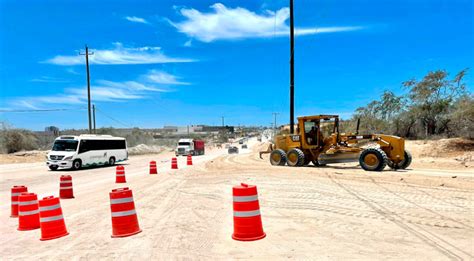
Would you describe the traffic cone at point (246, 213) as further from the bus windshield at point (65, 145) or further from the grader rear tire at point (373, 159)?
the bus windshield at point (65, 145)

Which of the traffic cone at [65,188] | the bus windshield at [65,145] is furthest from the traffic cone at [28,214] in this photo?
the bus windshield at [65,145]

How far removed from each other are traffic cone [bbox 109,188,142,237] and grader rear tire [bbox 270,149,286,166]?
49.2ft

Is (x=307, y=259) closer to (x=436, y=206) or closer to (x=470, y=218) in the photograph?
(x=470, y=218)

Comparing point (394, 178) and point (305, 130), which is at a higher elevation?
point (305, 130)

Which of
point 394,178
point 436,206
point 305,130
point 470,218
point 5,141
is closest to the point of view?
point 470,218

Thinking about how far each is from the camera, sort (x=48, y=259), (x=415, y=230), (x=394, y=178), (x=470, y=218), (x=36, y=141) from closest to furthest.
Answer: (x=48, y=259)
(x=415, y=230)
(x=470, y=218)
(x=394, y=178)
(x=36, y=141)

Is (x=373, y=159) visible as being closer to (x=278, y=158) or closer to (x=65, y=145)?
(x=278, y=158)

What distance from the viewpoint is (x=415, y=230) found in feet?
22.9

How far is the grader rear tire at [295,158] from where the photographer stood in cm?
2040

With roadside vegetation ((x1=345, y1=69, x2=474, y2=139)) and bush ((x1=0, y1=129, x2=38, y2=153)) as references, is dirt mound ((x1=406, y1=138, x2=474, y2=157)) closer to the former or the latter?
roadside vegetation ((x1=345, y1=69, x2=474, y2=139))

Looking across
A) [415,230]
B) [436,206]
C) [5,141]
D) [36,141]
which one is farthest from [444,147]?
[36,141]

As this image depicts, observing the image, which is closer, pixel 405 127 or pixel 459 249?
pixel 459 249

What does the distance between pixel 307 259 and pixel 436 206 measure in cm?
513

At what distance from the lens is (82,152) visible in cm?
2844
